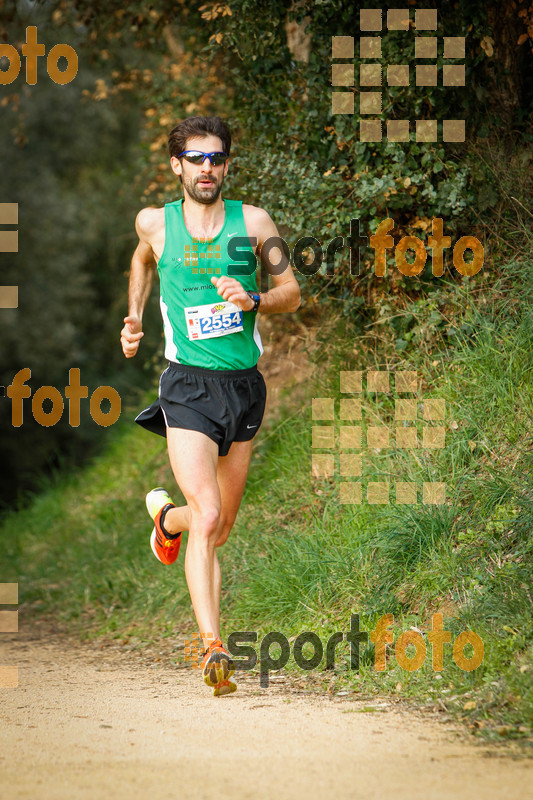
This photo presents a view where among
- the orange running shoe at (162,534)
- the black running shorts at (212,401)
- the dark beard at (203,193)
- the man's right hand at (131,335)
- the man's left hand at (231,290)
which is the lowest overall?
the orange running shoe at (162,534)

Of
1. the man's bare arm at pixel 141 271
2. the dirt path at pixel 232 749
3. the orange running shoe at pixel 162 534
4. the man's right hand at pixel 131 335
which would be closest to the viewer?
the dirt path at pixel 232 749

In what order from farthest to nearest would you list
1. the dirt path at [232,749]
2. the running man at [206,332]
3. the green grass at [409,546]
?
the running man at [206,332], the green grass at [409,546], the dirt path at [232,749]

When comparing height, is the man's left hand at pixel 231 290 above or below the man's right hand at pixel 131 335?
above

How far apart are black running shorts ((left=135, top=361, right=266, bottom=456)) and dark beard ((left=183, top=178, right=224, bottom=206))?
32.5 inches

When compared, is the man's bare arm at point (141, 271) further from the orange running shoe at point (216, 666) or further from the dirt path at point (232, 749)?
the dirt path at point (232, 749)

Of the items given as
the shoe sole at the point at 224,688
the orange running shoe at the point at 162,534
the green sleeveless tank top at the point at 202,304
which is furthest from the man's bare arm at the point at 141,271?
the shoe sole at the point at 224,688

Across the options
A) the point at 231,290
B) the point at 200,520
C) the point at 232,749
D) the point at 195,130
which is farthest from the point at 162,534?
the point at 195,130

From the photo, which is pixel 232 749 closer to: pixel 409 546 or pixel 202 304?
pixel 409 546

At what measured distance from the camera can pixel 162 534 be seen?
5238mm

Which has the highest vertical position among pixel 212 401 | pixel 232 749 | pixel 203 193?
pixel 203 193

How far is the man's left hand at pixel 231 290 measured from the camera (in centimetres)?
440

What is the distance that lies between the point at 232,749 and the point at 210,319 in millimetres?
2018

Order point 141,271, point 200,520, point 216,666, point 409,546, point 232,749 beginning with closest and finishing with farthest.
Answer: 1. point 232,749
2. point 216,666
3. point 200,520
4. point 141,271
5. point 409,546

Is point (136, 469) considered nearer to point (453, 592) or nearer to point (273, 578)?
point (273, 578)
